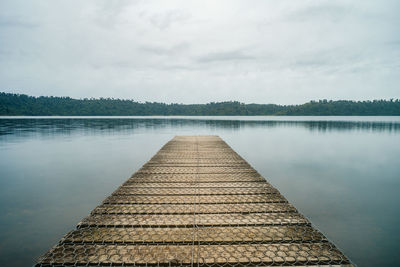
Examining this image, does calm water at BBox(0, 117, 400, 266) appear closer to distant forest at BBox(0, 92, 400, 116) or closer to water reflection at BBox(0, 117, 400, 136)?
water reflection at BBox(0, 117, 400, 136)

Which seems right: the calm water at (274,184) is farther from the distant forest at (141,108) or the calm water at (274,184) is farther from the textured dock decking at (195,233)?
the distant forest at (141,108)

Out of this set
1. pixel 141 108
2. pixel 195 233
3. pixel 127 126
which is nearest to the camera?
pixel 195 233

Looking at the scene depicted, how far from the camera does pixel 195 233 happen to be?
3549mm

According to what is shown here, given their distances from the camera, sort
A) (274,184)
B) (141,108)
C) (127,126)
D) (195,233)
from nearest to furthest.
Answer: (195,233)
(274,184)
(127,126)
(141,108)

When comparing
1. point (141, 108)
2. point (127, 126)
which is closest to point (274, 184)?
point (127, 126)

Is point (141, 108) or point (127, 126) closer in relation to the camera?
point (127, 126)

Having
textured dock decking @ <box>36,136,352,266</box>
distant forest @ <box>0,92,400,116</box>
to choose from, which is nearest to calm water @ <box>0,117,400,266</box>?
textured dock decking @ <box>36,136,352,266</box>

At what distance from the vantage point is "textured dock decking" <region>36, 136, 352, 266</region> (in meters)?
2.95

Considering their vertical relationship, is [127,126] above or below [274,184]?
above

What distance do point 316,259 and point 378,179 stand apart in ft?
34.0

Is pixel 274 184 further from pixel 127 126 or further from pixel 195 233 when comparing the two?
pixel 127 126

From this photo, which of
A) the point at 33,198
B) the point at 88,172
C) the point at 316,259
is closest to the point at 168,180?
the point at 316,259

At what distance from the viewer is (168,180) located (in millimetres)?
6723

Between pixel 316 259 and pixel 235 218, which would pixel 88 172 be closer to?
pixel 235 218
